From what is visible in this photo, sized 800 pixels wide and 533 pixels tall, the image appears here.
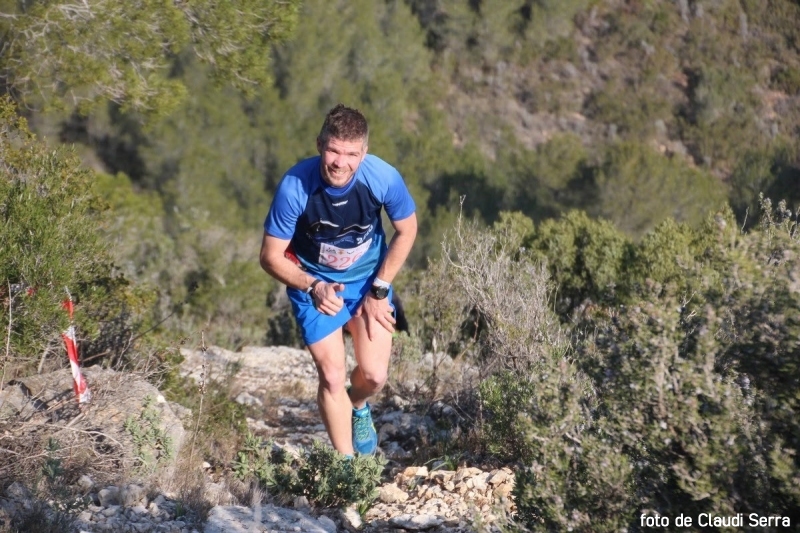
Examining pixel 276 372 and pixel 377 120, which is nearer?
pixel 276 372

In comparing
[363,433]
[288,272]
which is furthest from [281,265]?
[363,433]

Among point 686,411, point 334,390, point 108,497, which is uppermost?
point 686,411

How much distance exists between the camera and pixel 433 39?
27.2 m

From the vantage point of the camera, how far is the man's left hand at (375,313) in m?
4.40

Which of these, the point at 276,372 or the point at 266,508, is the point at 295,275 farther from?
the point at 276,372

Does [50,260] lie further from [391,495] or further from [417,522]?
[417,522]

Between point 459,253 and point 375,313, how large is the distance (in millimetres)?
1198

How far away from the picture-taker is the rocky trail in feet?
11.9

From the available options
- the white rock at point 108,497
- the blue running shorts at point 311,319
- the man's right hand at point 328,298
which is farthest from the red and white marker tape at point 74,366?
the man's right hand at point 328,298

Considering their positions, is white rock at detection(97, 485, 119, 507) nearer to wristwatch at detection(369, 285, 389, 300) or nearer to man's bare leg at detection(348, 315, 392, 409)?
man's bare leg at detection(348, 315, 392, 409)

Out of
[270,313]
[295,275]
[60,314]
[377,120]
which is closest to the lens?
[295,275]

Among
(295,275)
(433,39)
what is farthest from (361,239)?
(433,39)

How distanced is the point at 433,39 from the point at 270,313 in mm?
17403

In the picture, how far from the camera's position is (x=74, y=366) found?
4512 millimetres
